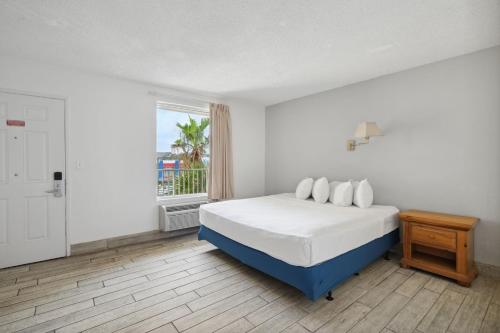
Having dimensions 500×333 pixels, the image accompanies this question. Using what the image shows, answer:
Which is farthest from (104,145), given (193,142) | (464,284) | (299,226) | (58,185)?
(464,284)

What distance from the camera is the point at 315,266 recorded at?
1957mm

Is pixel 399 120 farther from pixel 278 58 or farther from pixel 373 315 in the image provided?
pixel 373 315

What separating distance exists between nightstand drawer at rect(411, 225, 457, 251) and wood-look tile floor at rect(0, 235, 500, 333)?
0.38 m

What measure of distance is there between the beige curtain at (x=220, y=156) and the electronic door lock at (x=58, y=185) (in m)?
2.17

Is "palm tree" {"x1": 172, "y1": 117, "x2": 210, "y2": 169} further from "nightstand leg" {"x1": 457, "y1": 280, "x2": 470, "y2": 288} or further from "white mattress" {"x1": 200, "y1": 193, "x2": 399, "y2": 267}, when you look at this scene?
"nightstand leg" {"x1": 457, "y1": 280, "x2": 470, "y2": 288}

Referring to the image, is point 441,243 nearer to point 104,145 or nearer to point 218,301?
point 218,301

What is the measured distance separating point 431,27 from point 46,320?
13.8 ft

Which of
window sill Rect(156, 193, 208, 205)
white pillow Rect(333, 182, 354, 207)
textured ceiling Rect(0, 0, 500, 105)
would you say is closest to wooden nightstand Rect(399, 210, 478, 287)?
white pillow Rect(333, 182, 354, 207)

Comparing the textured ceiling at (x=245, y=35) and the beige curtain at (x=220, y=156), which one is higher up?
the textured ceiling at (x=245, y=35)

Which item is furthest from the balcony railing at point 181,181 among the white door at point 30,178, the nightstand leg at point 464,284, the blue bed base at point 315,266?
the nightstand leg at point 464,284

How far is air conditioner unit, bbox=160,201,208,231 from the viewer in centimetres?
369

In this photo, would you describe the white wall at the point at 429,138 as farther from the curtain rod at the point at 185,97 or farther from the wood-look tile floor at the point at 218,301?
the curtain rod at the point at 185,97

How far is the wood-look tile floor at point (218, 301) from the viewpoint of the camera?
178 cm

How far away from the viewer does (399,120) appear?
3.22 meters
